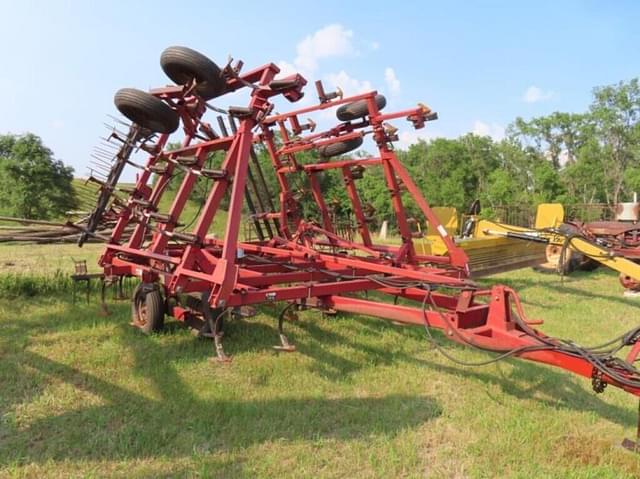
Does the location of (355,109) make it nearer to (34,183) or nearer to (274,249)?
(274,249)

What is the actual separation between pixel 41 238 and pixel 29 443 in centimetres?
456

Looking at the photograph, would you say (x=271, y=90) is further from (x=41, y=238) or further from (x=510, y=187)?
(x=510, y=187)

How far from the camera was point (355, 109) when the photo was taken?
6.75 metres

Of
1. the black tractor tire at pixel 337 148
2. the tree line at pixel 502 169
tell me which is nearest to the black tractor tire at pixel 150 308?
the black tractor tire at pixel 337 148

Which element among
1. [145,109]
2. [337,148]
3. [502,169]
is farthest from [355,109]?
[502,169]

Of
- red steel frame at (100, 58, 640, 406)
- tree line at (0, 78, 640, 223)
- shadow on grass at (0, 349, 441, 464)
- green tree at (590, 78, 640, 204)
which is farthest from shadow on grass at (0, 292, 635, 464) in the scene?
green tree at (590, 78, 640, 204)

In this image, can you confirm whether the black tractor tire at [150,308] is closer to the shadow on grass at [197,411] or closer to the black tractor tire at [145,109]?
the shadow on grass at [197,411]

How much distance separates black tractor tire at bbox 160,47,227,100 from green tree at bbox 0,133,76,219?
1879 cm

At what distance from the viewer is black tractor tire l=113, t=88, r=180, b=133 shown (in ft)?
15.4

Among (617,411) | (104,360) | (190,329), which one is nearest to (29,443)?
(104,360)

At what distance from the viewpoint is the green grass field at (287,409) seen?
298 centimetres

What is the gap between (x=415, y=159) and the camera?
132 ft

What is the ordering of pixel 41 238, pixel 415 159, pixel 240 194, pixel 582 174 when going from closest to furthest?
pixel 240 194, pixel 41 238, pixel 582 174, pixel 415 159

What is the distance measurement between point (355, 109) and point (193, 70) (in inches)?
107
